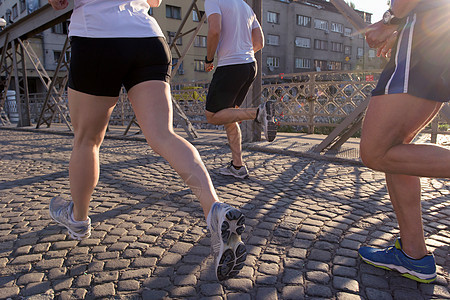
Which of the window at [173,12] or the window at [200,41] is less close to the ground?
the window at [173,12]

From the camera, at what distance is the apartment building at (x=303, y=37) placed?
49781 mm

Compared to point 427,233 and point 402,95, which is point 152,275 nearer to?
point 402,95

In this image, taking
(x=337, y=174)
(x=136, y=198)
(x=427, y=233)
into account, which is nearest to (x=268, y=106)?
(x=337, y=174)

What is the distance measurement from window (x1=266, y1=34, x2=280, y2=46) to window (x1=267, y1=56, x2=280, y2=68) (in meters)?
1.81

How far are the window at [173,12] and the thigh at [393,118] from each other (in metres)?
43.6

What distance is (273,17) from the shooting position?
4978cm

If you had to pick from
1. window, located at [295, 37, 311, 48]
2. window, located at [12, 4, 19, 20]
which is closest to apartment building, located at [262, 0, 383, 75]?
window, located at [295, 37, 311, 48]

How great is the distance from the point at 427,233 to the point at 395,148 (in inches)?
42.7

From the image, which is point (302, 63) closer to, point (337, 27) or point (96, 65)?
point (337, 27)

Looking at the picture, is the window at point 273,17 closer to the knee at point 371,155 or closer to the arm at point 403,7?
the arm at point 403,7

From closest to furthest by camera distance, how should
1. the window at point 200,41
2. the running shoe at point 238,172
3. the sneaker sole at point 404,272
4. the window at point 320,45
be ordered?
the sneaker sole at point 404,272, the running shoe at point 238,172, the window at point 200,41, the window at point 320,45

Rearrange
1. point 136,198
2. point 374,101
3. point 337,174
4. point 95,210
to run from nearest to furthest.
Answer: point 374,101 < point 95,210 < point 136,198 < point 337,174

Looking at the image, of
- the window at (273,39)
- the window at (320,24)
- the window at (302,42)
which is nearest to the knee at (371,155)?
the window at (273,39)

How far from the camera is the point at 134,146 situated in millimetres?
7277
